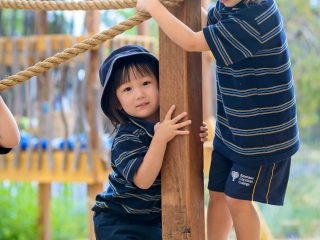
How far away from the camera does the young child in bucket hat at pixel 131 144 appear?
172 cm

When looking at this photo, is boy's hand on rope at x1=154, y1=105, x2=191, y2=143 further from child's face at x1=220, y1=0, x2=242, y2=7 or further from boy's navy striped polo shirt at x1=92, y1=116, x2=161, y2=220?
child's face at x1=220, y1=0, x2=242, y2=7

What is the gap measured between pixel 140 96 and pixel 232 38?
1.10ft

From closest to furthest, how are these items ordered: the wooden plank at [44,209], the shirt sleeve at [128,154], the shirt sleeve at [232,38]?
the shirt sleeve at [232,38], the shirt sleeve at [128,154], the wooden plank at [44,209]

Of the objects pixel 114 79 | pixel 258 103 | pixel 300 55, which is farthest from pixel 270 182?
pixel 300 55

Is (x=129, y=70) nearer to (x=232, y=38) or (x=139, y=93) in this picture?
(x=139, y=93)

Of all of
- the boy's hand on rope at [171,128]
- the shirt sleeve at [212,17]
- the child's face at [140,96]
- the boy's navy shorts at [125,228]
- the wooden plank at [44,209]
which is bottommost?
the wooden plank at [44,209]

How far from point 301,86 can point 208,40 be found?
590cm

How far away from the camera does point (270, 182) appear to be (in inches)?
69.2

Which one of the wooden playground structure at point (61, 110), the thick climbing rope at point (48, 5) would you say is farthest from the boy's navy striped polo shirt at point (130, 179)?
the wooden playground structure at point (61, 110)

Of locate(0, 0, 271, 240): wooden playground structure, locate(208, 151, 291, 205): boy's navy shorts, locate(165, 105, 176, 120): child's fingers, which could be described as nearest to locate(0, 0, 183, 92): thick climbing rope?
locate(165, 105, 176, 120): child's fingers

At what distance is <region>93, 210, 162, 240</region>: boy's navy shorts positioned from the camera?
1812 millimetres

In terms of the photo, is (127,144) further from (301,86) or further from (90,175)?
(301,86)

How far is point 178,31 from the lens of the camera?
1.56 meters

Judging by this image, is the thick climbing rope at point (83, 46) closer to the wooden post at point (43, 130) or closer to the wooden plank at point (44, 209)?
the wooden post at point (43, 130)
